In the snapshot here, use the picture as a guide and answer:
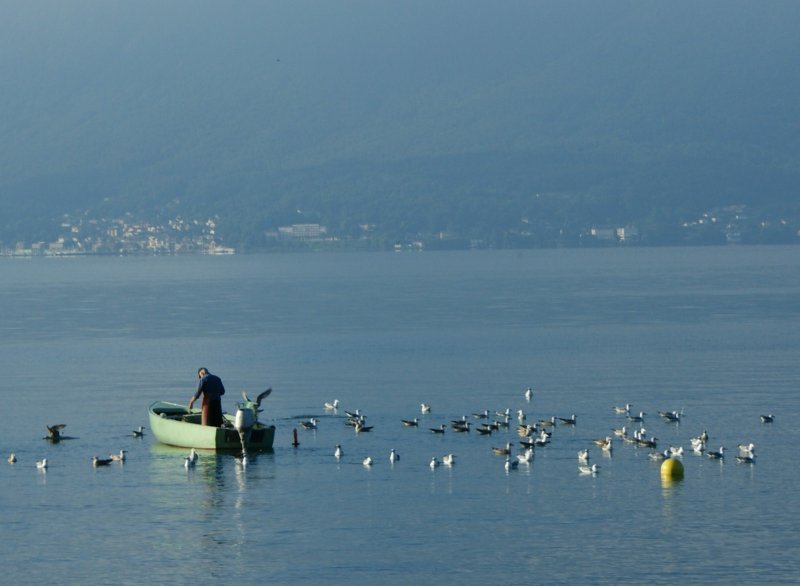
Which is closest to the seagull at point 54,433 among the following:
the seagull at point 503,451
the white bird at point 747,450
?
the seagull at point 503,451

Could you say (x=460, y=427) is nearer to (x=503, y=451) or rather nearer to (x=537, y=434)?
(x=537, y=434)

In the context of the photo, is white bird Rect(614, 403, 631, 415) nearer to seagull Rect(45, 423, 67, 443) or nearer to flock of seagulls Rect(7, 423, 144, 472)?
flock of seagulls Rect(7, 423, 144, 472)

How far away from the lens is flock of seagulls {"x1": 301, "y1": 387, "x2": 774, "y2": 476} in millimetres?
40719

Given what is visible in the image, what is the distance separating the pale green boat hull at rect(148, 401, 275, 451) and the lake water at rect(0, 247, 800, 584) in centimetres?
53

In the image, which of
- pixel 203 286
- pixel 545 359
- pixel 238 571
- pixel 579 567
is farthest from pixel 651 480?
pixel 203 286

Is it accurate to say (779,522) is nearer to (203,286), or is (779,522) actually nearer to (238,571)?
(238,571)

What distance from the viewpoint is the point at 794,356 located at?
68.1m

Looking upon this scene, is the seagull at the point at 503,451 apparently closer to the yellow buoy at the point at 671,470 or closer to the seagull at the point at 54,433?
the yellow buoy at the point at 671,470

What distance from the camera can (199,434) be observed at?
43.5 m

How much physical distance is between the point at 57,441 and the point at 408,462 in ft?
33.8

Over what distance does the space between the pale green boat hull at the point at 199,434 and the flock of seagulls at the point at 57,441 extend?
134 centimetres

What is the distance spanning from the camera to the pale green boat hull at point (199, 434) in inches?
1692

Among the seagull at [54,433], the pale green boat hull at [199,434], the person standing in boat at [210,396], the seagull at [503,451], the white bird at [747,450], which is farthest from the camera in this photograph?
the seagull at [54,433]

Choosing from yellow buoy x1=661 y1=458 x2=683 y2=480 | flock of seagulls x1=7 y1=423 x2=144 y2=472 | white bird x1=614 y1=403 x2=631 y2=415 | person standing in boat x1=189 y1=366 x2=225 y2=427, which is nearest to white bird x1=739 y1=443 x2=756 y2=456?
yellow buoy x1=661 y1=458 x2=683 y2=480
